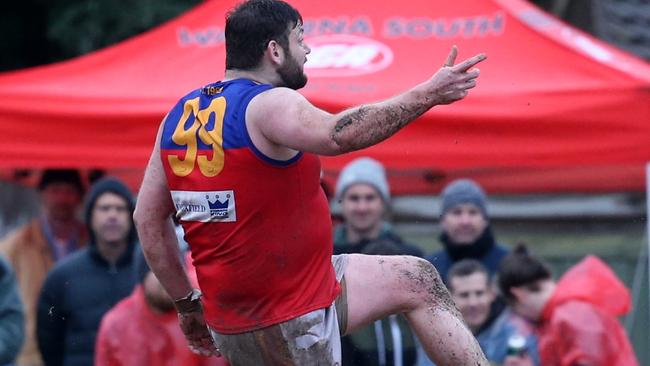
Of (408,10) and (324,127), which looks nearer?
(324,127)

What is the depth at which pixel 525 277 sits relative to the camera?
23.9 ft

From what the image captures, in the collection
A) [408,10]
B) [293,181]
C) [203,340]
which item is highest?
[408,10]

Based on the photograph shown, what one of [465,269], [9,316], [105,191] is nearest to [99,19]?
[105,191]

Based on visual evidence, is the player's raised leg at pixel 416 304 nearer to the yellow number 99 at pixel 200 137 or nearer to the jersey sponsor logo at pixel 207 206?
the jersey sponsor logo at pixel 207 206

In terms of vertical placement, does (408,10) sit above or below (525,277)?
above

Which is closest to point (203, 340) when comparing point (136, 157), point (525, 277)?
point (525, 277)

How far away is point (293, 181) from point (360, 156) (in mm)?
3371

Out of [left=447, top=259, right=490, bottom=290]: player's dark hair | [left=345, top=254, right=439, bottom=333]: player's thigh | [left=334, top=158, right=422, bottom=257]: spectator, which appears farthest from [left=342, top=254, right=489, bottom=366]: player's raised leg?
[left=334, top=158, right=422, bottom=257]: spectator

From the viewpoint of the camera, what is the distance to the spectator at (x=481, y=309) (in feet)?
24.1

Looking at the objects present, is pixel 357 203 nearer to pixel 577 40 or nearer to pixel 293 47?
pixel 577 40

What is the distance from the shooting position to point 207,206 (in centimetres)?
498

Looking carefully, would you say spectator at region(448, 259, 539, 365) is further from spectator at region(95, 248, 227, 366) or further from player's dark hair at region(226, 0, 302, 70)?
player's dark hair at region(226, 0, 302, 70)

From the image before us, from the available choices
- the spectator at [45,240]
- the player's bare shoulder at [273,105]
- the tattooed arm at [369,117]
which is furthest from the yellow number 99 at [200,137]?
the spectator at [45,240]

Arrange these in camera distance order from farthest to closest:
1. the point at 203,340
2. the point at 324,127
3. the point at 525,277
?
the point at 525,277
the point at 203,340
the point at 324,127
